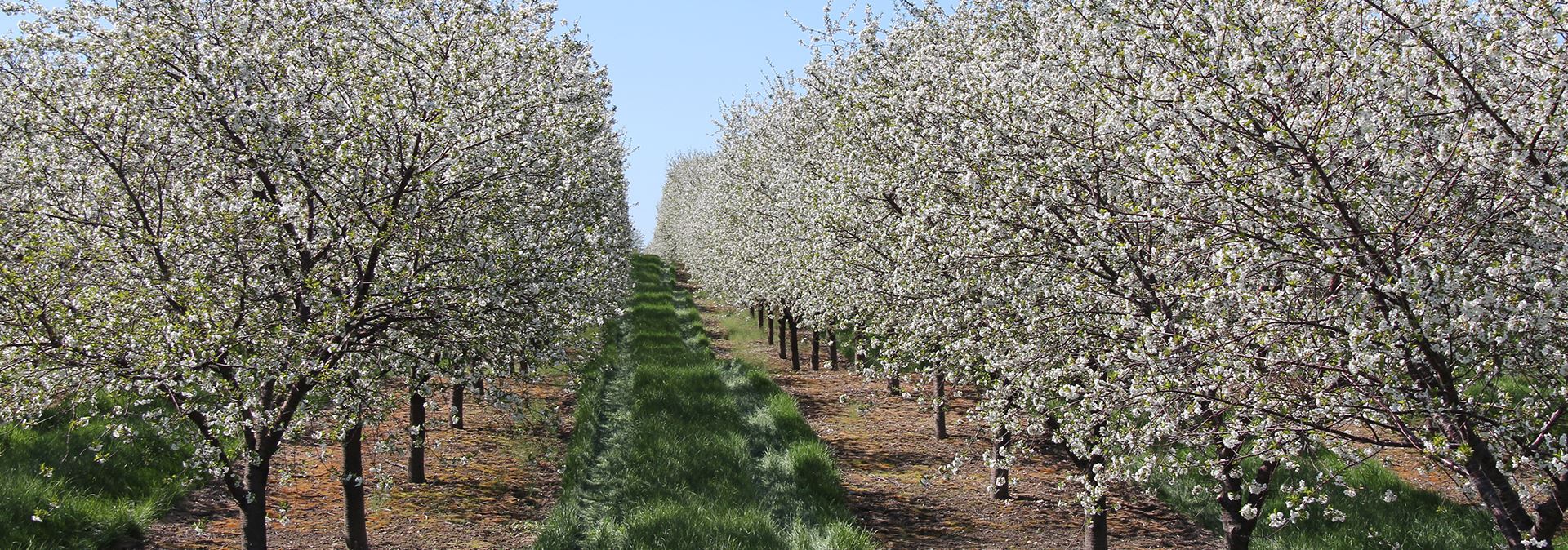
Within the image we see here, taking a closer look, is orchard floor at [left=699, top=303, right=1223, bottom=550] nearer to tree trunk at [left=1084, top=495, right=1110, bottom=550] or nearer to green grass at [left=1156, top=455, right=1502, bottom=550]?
tree trunk at [left=1084, top=495, right=1110, bottom=550]

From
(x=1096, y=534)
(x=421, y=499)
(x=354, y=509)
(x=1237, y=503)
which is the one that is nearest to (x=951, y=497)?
(x=1096, y=534)

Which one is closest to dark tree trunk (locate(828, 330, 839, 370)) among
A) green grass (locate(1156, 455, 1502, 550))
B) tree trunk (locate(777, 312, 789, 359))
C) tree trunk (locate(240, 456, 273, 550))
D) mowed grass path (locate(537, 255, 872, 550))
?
tree trunk (locate(777, 312, 789, 359))

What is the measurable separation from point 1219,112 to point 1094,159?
182cm

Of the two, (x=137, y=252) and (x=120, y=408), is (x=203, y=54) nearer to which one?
(x=137, y=252)

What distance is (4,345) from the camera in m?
6.47

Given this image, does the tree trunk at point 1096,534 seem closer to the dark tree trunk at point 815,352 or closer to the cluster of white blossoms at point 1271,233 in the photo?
the cluster of white blossoms at point 1271,233

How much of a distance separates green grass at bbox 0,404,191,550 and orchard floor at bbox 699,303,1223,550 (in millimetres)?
8322

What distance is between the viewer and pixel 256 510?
8422 mm

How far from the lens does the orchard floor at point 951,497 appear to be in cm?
1081

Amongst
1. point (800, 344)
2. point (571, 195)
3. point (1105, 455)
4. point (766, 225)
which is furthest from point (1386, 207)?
point (800, 344)

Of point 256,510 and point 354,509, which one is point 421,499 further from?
point 256,510

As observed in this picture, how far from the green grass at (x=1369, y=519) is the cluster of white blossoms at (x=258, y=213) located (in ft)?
25.6

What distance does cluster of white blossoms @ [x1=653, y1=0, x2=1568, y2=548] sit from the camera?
466cm

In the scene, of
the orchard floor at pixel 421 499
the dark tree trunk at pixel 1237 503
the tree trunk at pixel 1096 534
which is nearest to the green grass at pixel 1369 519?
the dark tree trunk at pixel 1237 503
